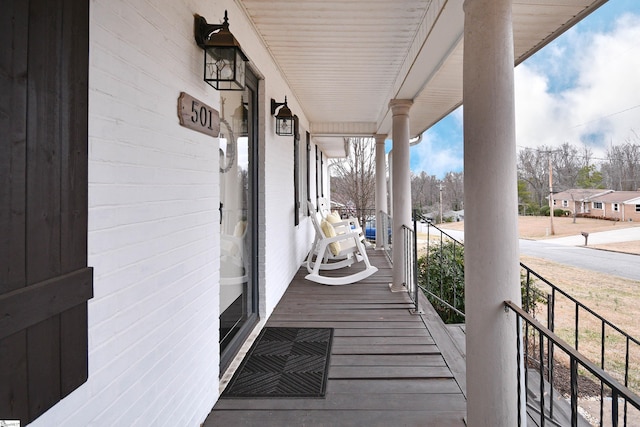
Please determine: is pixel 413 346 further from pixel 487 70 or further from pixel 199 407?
pixel 487 70

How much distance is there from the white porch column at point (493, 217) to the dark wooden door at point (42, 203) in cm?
144

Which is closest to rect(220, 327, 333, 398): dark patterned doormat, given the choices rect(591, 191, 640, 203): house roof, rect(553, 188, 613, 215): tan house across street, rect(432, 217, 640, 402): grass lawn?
rect(432, 217, 640, 402): grass lawn

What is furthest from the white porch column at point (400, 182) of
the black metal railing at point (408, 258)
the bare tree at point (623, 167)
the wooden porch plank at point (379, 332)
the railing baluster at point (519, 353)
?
the railing baluster at point (519, 353)

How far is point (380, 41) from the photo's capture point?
2945 millimetres

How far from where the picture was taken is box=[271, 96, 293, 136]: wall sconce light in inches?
136

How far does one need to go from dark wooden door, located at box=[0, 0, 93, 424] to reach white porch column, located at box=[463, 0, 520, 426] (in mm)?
1444

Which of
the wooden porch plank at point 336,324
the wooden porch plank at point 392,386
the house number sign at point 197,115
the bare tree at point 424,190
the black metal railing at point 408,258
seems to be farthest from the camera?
the bare tree at point 424,190

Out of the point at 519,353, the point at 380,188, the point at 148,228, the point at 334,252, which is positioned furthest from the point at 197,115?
the point at 380,188

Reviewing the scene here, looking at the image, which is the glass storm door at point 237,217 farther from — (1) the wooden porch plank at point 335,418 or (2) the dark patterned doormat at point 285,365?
(1) the wooden porch plank at point 335,418

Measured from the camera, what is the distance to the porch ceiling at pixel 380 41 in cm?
230

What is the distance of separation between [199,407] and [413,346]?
153cm

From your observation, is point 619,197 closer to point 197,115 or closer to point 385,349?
point 385,349

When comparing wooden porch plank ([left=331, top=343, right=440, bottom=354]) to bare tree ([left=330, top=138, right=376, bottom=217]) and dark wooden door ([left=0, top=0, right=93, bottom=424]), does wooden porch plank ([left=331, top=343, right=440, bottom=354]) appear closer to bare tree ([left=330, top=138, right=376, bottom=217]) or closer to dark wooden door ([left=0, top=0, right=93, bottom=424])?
dark wooden door ([left=0, top=0, right=93, bottom=424])

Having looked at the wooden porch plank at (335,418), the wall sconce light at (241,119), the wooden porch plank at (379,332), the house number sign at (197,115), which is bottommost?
the wooden porch plank at (335,418)
